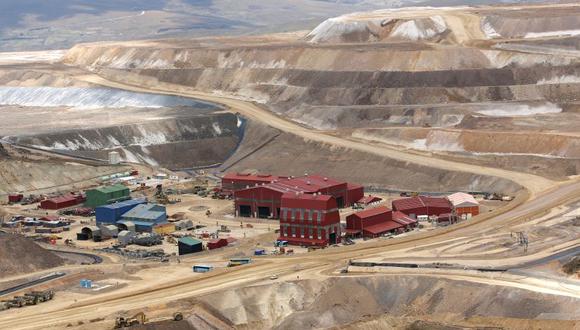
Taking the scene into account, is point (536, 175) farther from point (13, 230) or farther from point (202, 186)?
point (13, 230)

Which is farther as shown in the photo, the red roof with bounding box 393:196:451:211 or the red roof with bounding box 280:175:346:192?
the red roof with bounding box 280:175:346:192

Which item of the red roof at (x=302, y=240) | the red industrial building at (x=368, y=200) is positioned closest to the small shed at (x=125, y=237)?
the red roof at (x=302, y=240)

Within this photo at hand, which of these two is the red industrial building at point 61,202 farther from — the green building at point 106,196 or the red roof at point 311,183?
the red roof at point 311,183

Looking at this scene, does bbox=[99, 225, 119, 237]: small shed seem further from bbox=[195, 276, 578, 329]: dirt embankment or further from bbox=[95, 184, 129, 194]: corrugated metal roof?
bbox=[195, 276, 578, 329]: dirt embankment

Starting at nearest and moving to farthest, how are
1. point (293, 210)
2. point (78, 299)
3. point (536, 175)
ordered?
1. point (78, 299)
2. point (293, 210)
3. point (536, 175)

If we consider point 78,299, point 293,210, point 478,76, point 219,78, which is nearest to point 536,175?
point 293,210

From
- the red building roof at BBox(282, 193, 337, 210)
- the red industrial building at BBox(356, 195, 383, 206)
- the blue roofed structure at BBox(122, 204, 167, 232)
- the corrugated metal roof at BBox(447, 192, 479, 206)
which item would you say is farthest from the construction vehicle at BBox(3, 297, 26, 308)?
the red industrial building at BBox(356, 195, 383, 206)
